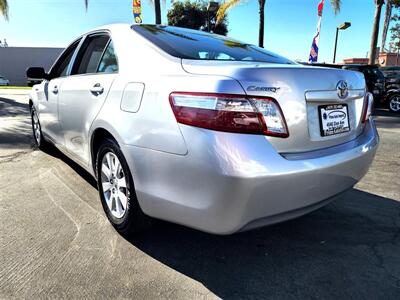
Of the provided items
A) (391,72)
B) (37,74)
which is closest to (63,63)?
(37,74)

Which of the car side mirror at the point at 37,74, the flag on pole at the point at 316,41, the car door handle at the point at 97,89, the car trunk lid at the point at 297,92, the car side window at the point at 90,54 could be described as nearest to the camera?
the car trunk lid at the point at 297,92

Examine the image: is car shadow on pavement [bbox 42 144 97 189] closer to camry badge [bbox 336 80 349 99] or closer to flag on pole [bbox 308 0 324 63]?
camry badge [bbox 336 80 349 99]

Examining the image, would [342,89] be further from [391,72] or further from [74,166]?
[391,72]

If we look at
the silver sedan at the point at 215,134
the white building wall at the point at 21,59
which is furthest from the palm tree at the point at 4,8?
the white building wall at the point at 21,59

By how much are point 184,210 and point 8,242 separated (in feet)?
4.99

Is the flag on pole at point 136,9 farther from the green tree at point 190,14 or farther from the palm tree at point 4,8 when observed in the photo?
the green tree at point 190,14

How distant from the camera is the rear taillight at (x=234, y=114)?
208cm

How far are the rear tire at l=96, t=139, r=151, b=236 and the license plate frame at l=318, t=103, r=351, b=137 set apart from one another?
132cm

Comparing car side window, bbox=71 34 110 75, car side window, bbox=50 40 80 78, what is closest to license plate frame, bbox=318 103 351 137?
car side window, bbox=71 34 110 75

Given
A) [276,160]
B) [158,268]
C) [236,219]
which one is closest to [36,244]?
[158,268]

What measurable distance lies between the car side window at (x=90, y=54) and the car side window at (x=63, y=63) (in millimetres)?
328

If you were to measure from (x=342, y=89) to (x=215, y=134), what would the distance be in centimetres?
104

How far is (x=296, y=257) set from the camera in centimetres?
274

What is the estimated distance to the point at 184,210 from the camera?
2.29 metres
